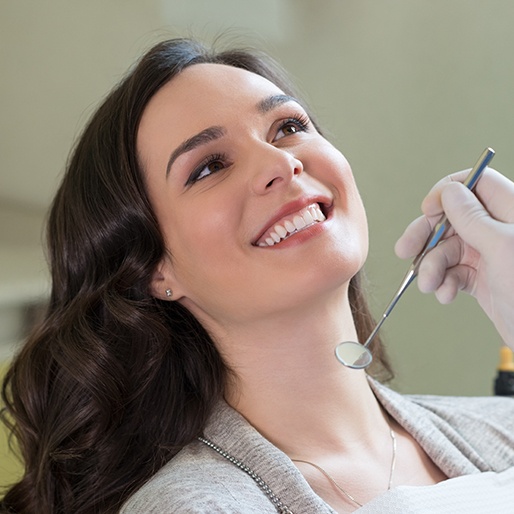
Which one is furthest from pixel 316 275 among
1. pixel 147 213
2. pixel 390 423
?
pixel 390 423

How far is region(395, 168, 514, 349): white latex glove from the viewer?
1.15m

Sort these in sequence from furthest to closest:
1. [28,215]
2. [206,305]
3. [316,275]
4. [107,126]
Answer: [28,215] < [107,126] < [206,305] < [316,275]

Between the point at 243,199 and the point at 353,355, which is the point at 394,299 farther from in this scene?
the point at 243,199

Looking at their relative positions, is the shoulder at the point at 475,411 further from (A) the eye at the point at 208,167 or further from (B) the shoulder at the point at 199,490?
(A) the eye at the point at 208,167

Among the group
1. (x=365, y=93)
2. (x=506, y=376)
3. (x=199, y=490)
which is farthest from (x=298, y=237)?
(x=365, y=93)

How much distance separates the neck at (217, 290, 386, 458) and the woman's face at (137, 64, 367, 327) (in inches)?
2.4

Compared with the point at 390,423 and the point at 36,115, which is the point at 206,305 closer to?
the point at 390,423

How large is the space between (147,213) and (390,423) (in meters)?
0.57

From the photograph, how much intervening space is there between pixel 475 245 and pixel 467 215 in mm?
49

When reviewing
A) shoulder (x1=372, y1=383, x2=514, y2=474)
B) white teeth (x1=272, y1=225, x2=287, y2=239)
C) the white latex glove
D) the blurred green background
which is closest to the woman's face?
white teeth (x1=272, y1=225, x2=287, y2=239)

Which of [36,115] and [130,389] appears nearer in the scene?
[130,389]

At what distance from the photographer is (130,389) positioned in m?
1.40

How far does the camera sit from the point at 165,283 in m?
1.41

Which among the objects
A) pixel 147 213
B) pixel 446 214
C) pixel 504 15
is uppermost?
pixel 504 15
